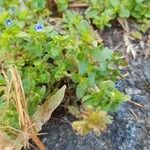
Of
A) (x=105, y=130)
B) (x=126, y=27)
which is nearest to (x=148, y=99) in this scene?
(x=105, y=130)

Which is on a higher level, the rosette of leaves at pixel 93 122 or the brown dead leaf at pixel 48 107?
the brown dead leaf at pixel 48 107

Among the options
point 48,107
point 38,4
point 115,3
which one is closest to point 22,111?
point 48,107

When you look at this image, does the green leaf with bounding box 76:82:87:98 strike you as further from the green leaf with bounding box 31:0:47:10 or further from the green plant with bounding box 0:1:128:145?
the green leaf with bounding box 31:0:47:10

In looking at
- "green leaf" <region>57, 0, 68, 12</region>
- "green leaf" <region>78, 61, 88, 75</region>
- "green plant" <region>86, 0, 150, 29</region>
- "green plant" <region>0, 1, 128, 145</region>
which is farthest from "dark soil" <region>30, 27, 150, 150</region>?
"green leaf" <region>57, 0, 68, 12</region>

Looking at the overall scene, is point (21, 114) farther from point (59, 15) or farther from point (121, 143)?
point (59, 15)

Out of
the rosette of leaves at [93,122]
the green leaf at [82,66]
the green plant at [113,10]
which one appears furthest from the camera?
the green plant at [113,10]

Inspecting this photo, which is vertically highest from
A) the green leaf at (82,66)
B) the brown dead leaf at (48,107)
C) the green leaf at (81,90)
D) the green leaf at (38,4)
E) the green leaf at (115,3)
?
the green leaf at (38,4)

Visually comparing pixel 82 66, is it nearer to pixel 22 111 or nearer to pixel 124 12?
pixel 22 111

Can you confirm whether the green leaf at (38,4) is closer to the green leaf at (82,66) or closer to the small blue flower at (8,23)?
the small blue flower at (8,23)

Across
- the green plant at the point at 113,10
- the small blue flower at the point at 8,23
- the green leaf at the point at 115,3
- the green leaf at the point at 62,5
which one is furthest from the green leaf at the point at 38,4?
the small blue flower at the point at 8,23

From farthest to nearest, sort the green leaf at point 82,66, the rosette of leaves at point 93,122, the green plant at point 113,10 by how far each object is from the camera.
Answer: the green plant at point 113,10 → the rosette of leaves at point 93,122 → the green leaf at point 82,66
